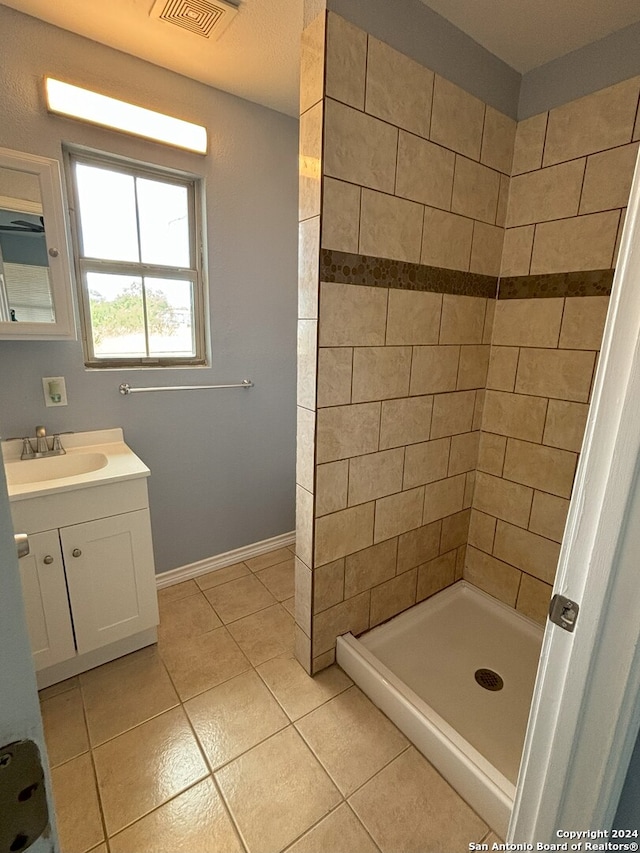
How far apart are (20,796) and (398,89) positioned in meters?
1.78

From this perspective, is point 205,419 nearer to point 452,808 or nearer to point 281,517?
point 281,517

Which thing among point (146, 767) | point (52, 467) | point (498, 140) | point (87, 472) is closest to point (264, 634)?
point (146, 767)

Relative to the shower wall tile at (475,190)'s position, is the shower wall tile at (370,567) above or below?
below

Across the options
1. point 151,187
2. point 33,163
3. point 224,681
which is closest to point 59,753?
point 224,681

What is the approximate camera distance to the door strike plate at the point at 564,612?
2.04ft

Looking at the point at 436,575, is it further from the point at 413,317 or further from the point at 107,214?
the point at 107,214

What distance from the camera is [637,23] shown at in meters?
1.34

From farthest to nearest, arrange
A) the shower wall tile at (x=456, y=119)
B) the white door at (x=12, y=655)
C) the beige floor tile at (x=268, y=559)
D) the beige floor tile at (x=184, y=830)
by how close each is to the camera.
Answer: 1. the beige floor tile at (x=268, y=559)
2. the shower wall tile at (x=456, y=119)
3. the beige floor tile at (x=184, y=830)
4. the white door at (x=12, y=655)

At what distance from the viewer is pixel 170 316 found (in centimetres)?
198

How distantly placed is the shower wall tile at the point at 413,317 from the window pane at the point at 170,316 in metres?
1.10

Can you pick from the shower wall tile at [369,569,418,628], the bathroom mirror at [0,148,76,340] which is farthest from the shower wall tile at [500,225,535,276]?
the bathroom mirror at [0,148,76,340]

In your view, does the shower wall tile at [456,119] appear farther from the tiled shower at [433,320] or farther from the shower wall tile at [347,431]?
the shower wall tile at [347,431]

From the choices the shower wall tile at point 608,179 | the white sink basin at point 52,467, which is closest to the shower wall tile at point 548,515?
the shower wall tile at point 608,179

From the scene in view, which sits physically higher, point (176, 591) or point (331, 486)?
point (331, 486)
